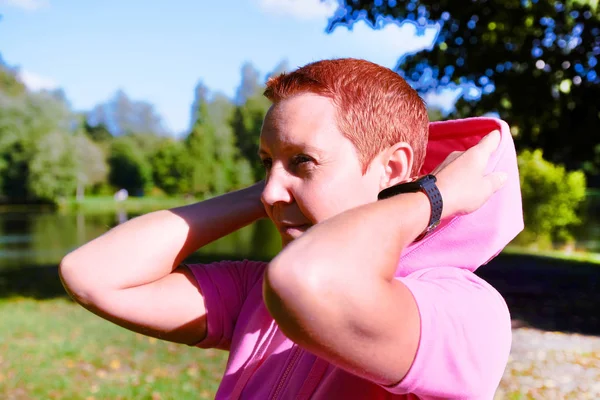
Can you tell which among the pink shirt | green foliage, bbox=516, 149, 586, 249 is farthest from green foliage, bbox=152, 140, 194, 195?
the pink shirt

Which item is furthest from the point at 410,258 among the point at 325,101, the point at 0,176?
the point at 0,176

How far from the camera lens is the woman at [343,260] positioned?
1.10 m

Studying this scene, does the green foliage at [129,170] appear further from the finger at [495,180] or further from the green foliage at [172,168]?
the finger at [495,180]

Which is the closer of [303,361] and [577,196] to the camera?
[303,361]

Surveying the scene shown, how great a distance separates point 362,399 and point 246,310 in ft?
1.84

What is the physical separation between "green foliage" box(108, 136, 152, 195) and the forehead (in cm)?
6968

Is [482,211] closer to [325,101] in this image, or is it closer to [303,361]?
[325,101]

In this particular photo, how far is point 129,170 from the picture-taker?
7119cm

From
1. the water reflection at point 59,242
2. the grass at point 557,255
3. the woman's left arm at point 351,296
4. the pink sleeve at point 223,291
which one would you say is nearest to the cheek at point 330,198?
the woman's left arm at point 351,296

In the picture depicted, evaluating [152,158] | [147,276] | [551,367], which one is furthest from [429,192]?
[152,158]

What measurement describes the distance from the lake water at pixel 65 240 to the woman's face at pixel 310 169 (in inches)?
648

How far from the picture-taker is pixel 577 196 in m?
29.8

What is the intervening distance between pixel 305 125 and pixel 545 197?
30.3 meters

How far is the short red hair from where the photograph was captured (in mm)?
1490
